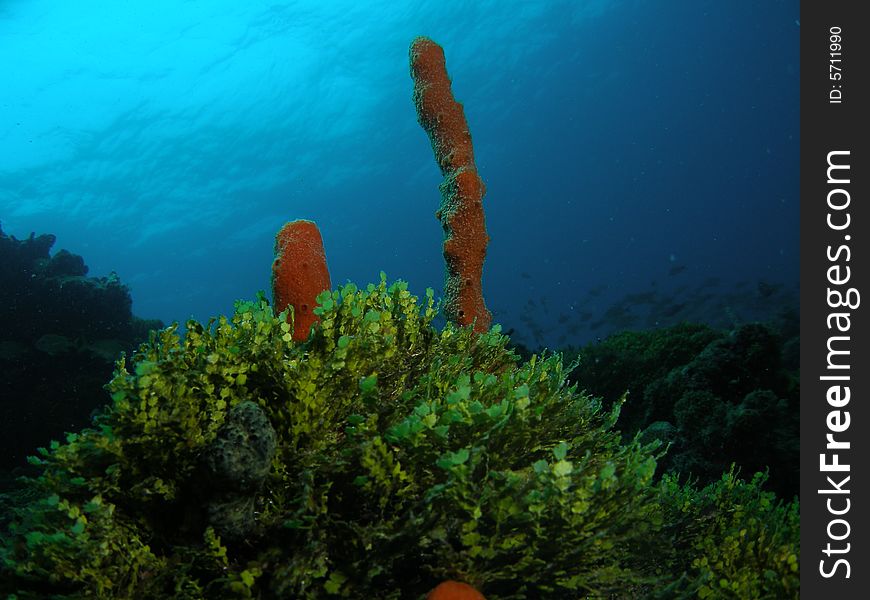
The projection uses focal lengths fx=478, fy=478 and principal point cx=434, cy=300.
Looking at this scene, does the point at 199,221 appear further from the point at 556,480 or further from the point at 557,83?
the point at 556,480

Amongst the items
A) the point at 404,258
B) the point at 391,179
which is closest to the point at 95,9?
the point at 391,179

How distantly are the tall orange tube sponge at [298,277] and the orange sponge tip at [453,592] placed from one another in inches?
97.7

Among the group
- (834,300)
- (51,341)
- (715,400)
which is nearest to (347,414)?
(834,300)

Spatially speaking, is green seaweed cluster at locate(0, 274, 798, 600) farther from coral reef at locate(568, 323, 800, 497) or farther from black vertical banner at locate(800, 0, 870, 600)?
coral reef at locate(568, 323, 800, 497)

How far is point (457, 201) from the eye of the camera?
498 cm

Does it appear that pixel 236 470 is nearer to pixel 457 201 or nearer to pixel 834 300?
pixel 457 201

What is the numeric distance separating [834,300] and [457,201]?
322 centimetres

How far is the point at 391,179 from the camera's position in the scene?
263ft

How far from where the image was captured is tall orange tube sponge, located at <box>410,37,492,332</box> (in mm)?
4941

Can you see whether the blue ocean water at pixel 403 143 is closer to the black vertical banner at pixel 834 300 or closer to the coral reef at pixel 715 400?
the coral reef at pixel 715 400

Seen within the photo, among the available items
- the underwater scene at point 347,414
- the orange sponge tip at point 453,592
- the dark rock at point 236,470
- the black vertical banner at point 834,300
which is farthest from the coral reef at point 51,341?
the black vertical banner at point 834,300

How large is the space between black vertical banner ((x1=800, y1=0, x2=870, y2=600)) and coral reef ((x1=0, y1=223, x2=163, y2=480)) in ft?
43.2

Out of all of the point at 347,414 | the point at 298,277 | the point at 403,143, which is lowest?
the point at 347,414

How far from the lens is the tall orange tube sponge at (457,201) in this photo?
494 cm
